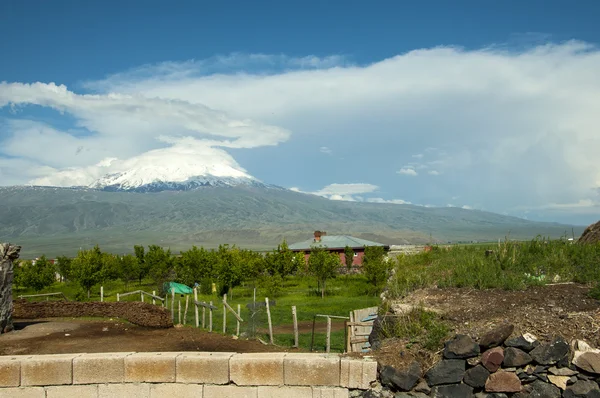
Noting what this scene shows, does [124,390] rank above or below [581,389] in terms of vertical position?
below

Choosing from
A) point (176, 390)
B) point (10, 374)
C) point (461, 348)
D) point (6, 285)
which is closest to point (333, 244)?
point (6, 285)

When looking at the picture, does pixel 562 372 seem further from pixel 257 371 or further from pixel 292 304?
pixel 292 304

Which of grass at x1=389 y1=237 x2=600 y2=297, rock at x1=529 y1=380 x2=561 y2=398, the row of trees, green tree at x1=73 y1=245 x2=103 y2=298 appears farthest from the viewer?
the row of trees

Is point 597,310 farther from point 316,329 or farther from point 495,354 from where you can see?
point 316,329

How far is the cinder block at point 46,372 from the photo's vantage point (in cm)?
820

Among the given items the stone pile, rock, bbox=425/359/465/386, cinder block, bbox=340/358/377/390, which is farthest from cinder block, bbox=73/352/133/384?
rock, bbox=425/359/465/386

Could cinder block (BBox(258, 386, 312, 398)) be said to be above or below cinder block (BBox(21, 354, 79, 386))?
below

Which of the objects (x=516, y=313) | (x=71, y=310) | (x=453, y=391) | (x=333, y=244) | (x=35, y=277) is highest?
(x=516, y=313)

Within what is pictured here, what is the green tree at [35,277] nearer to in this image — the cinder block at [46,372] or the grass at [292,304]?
the grass at [292,304]

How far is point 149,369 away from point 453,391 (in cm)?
461

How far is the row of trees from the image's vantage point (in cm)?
4950

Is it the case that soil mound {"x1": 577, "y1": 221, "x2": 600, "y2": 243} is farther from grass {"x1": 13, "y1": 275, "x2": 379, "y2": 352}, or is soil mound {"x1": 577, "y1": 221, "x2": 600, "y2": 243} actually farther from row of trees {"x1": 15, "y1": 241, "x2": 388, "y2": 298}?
row of trees {"x1": 15, "y1": 241, "x2": 388, "y2": 298}

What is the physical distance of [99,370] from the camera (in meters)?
8.21

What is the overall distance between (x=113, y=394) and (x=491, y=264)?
8.47m
